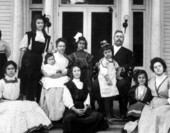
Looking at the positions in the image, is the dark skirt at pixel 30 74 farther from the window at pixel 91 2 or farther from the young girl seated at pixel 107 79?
the window at pixel 91 2

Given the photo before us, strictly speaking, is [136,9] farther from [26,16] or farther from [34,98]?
[34,98]

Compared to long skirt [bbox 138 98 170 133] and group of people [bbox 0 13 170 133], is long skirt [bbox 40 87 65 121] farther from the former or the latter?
long skirt [bbox 138 98 170 133]

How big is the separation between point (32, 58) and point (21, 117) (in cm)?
147

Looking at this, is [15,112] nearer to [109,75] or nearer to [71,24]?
[109,75]

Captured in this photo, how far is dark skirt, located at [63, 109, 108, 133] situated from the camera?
5696mm

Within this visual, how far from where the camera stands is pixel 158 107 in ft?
18.4

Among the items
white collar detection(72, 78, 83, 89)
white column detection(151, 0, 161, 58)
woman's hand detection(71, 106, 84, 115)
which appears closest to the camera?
woman's hand detection(71, 106, 84, 115)

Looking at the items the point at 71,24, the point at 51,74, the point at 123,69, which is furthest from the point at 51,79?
the point at 71,24

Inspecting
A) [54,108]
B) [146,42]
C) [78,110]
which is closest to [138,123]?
[78,110]

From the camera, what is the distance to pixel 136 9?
9.15m

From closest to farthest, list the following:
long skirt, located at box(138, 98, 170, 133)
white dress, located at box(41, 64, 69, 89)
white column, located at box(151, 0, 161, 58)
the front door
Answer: long skirt, located at box(138, 98, 170, 133) → white dress, located at box(41, 64, 69, 89) → white column, located at box(151, 0, 161, 58) → the front door

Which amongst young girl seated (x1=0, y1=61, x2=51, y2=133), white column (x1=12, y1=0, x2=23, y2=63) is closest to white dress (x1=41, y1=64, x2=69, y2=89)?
young girl seated (x1=0, y1=61, x2=51, y2=133)

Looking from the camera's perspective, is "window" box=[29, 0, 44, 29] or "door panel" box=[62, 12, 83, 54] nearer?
"window" box=[29, 0, 44, 29]

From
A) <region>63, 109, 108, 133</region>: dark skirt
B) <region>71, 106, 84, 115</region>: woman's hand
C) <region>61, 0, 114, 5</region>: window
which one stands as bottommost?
<region>63, 109, 108, 133</region>: dark skirt
